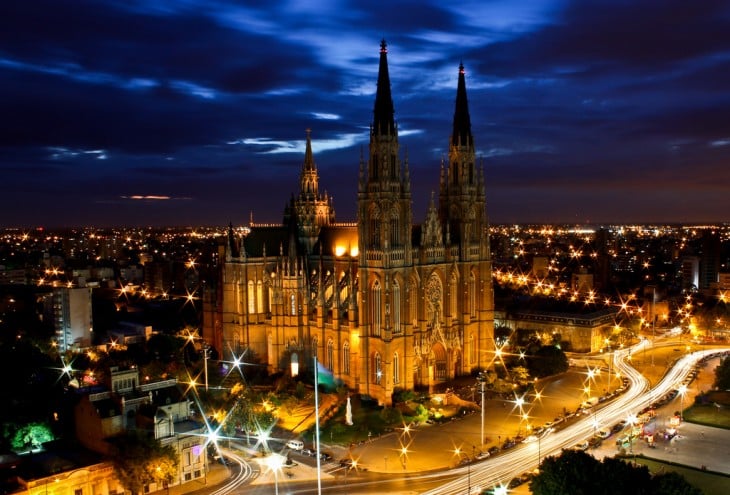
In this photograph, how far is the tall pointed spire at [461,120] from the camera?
89.4 metres

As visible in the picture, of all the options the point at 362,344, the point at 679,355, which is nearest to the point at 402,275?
the point at 362,344

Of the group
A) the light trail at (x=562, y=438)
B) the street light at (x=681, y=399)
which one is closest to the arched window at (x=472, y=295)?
the light trail at (x=562, y=438)

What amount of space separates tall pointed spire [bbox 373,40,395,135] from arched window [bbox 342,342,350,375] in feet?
85.2

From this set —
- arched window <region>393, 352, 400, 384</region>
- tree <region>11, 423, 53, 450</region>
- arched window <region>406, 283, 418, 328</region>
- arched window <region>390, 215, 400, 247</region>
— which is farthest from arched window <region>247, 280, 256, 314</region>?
tree <region>11, 423, 53, 450</region>

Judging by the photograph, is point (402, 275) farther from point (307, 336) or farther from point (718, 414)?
point (718, 414)

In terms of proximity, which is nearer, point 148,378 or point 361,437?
point 361,437

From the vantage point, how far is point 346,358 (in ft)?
276

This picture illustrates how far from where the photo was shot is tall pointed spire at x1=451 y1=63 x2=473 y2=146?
293ft

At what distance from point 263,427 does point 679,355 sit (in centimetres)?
7135

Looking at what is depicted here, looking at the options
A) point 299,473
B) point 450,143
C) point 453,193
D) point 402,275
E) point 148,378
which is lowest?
point 299,473

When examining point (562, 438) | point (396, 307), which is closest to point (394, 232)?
point (396, 307)

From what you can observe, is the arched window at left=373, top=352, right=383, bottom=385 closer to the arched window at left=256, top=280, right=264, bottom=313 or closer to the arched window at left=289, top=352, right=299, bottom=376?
the arched window at left=289, top=352, right=299, bottom=376

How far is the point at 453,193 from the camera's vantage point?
8962 cm

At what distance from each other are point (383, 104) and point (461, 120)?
1418 cm
